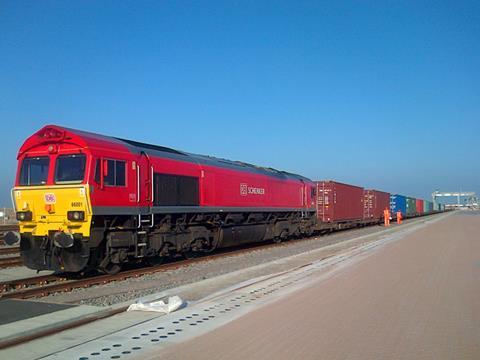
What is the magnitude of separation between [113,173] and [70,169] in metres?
1.08

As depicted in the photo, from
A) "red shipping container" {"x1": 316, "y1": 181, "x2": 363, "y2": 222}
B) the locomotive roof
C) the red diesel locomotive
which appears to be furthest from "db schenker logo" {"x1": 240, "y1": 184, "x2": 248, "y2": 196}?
"red shipping container" {"x1": 316, "y1": 181, "x2": 363, "y2": 222}

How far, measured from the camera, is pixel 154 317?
24.3ft

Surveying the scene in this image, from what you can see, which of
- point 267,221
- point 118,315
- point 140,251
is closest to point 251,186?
point 267,221

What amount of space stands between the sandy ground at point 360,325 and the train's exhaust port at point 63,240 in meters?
5.50

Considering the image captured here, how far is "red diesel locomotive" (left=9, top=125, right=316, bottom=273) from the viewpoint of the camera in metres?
11.9

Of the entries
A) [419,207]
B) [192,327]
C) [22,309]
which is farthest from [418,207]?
[22,309]

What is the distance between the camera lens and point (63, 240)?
1138 centimetres

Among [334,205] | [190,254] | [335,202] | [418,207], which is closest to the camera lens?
[190,254]

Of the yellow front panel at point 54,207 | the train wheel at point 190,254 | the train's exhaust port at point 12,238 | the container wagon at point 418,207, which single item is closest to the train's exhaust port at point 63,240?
the yellow front panel at point 54,207

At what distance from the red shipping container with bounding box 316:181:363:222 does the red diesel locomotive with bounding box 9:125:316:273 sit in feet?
49.4

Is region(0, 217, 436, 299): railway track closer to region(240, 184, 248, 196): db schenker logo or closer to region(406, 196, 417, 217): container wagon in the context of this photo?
region(240, 184, 248, 196): db schenker logo

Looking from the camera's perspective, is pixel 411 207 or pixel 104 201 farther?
pixel 411 207

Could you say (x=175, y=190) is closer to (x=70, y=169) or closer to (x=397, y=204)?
(x=70, y=169)

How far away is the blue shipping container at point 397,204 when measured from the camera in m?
56.8
